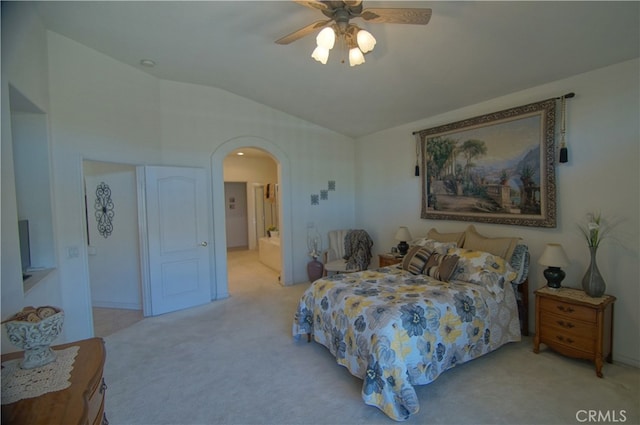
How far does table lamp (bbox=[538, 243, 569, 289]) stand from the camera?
2.78m

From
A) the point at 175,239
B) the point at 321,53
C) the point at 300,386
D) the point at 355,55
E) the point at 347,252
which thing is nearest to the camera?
the point at 321,53

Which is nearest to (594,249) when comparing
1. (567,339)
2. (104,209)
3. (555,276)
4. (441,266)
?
(555,276)

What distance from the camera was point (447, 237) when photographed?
3.90m

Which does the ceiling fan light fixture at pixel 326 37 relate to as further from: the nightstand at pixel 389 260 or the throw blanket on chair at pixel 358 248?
the throw blanket on chair at pixel 358 248

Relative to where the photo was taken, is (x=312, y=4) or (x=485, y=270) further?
(x=485, y=270)

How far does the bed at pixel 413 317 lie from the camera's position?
2.16m

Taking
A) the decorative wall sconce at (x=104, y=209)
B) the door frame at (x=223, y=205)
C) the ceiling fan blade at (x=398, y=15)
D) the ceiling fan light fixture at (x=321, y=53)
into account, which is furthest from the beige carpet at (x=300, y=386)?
the ceiling fan blade at (x=398, y=15)

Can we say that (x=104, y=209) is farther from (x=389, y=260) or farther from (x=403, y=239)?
(x=403, y=239)

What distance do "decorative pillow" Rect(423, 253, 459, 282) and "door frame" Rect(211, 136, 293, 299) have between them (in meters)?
2.68

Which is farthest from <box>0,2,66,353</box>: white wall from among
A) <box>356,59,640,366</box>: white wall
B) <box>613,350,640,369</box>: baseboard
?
<box>613,350,640,369</box>: baseboard

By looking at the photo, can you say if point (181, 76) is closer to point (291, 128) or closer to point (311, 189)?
point (291, 128)

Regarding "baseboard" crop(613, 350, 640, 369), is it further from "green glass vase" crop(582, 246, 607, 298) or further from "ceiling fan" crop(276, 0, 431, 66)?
"ceiling fan" crop(276, 0, 431, 66)

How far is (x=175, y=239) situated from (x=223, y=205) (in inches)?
35.4

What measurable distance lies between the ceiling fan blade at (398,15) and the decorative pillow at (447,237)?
2.63 m
